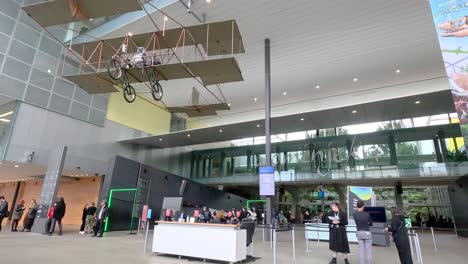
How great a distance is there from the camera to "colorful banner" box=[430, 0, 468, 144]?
5520 mm

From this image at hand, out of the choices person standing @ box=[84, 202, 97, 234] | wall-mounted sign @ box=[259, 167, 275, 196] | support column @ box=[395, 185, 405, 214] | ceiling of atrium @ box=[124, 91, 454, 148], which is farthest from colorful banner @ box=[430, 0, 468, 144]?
support column @ box=[395, 185, 405, 214]

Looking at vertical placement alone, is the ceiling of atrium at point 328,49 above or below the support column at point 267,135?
above

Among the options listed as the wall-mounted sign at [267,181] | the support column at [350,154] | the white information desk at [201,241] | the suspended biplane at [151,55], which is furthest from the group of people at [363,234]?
the support column at [350,154]

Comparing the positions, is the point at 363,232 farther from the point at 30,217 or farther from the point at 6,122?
the point at 6,122

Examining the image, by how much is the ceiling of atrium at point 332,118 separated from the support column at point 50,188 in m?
6.64

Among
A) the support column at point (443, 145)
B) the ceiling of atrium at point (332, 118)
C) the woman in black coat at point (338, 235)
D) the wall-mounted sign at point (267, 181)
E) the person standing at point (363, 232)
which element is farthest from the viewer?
the support column at point (443, 145)

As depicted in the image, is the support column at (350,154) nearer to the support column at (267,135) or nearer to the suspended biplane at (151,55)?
the support column at (267,135)

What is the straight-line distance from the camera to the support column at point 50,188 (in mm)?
10398

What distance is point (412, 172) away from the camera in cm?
1529

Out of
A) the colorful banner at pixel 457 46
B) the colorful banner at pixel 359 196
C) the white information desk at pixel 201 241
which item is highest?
the colorful banner at pixel 457 46

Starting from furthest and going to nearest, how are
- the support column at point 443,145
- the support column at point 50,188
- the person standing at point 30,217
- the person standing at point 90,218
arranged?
the support column at point 443,145
the person standing at point 30,217
the person standing at point 90,218
the support column at point 50,188

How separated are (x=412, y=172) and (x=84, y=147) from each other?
740 inches

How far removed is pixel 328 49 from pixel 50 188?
1351 cm

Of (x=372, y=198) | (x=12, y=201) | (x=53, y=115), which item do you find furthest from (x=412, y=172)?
(x=12, y=201)
